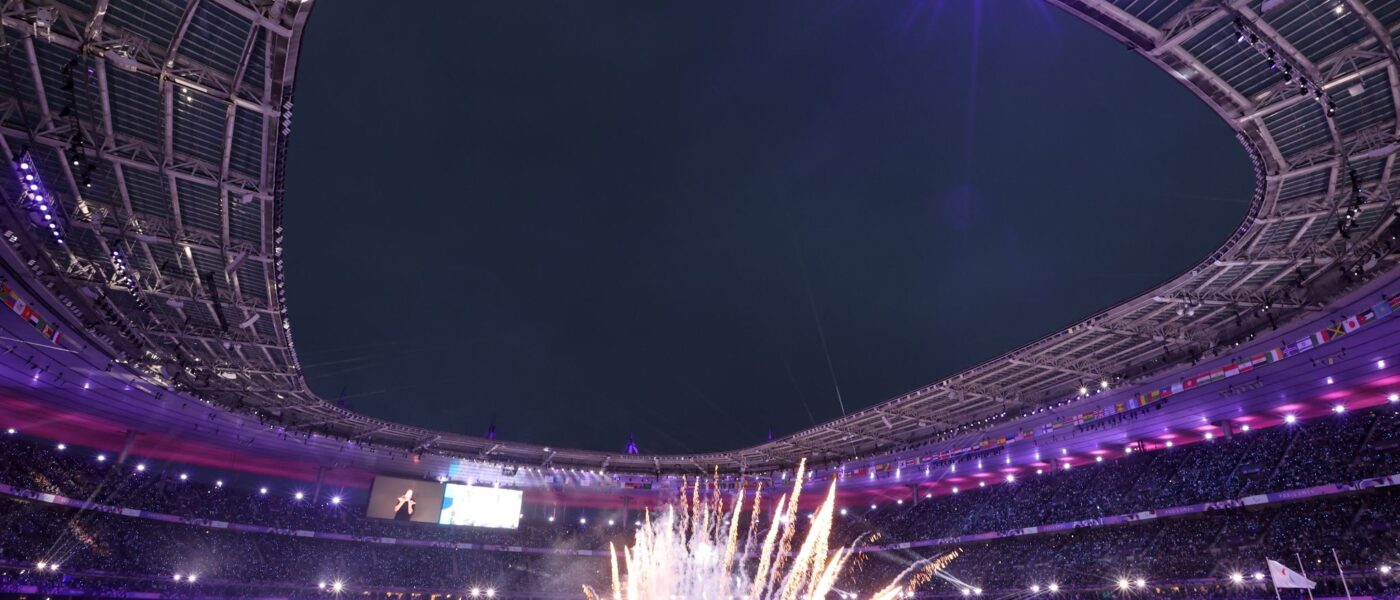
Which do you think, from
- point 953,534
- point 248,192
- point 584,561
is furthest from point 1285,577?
point 584,561

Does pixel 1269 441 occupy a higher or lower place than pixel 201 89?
lower

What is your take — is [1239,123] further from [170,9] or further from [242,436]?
[242,436]

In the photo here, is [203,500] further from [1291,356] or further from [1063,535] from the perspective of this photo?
[1291,356]

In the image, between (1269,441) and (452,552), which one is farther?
(452,552)

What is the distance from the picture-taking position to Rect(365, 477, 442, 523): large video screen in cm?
5403

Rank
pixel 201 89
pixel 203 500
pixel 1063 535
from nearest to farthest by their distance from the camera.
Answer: pixel 201 89, pixel 1063 535, pixel 203 500

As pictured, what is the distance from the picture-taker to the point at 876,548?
178ft

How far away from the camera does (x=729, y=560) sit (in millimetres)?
55531

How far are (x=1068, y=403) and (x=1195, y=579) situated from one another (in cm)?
1007

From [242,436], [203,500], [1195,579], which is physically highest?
[242,436]

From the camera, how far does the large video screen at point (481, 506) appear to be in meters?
56.7

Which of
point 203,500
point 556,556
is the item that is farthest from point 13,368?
point 556,556

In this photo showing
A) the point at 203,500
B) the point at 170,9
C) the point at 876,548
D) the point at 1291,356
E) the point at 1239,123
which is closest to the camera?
the point at 170,9

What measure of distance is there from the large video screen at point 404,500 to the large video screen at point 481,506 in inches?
39.0
